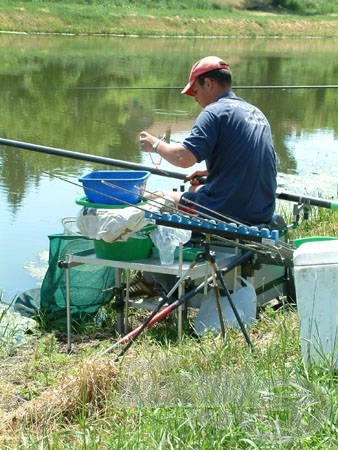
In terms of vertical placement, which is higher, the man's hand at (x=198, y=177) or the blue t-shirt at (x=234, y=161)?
the blue t-shirt at (x=234, y=161)

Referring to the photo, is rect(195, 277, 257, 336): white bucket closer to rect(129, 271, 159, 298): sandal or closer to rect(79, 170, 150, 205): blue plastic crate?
rect(129, 271, 159, 298): sandal

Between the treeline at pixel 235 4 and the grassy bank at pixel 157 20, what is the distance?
0.06m

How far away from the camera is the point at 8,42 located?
2278 centimetres

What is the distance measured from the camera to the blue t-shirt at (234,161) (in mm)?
4309

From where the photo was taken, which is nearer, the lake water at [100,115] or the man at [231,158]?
the man at [231,158]

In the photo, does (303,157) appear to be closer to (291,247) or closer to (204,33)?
(291,247)

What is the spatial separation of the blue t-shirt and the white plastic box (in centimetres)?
127

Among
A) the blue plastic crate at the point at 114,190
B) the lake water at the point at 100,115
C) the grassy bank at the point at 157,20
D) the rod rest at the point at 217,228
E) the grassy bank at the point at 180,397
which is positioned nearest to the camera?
the grassy bank at the point at 180,397

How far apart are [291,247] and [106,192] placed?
783 mm

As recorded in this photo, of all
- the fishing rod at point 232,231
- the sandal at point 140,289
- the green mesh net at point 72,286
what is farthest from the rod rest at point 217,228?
the green mesh net at point 72,286

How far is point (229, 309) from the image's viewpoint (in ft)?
13.5

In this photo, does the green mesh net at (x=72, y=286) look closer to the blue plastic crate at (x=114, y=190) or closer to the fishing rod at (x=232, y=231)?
the blue plastic crate at (x=114, y=190)

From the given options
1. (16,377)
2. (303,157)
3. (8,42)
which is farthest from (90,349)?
(8,42)

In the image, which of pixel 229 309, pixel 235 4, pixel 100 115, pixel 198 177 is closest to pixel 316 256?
pixel 229 309
